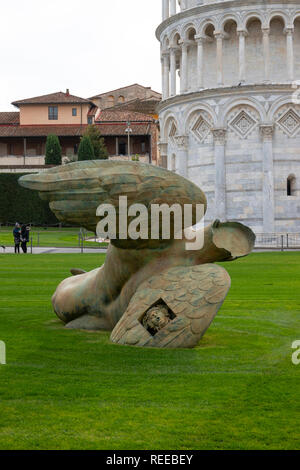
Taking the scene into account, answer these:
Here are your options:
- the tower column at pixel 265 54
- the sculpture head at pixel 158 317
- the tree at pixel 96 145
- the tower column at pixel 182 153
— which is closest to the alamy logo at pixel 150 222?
the sculpture head at pixel 158 317

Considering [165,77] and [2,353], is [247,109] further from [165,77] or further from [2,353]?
[2,353]

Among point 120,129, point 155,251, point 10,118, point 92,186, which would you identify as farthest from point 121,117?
point 92,186

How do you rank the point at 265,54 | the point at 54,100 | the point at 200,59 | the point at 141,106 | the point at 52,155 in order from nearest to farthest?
1. the point at 265,54
2. the point at 200,59
3. the point at 52,155
4. the point at 54,100
5. the point at 141,106

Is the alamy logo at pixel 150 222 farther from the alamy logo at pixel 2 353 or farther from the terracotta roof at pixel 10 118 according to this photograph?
the terracotta roof at pixel 10 118

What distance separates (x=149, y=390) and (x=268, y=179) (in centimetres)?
4062

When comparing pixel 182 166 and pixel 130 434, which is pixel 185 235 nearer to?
pixel 130 434

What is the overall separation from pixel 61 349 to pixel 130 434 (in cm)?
343

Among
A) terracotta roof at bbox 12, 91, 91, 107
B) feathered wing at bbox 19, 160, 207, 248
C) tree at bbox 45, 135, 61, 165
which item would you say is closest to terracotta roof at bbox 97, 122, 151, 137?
terracotta roof at bbox 12, 91, 91, 107

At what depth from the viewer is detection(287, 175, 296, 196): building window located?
47.0 meters

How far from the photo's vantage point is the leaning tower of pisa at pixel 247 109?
151 feet

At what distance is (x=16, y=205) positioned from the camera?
217ft

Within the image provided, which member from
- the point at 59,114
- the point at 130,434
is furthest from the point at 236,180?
the point at 59,114

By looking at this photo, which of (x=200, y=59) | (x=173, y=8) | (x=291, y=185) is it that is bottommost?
(x=291, y=185)

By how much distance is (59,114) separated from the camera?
91.3 meters
